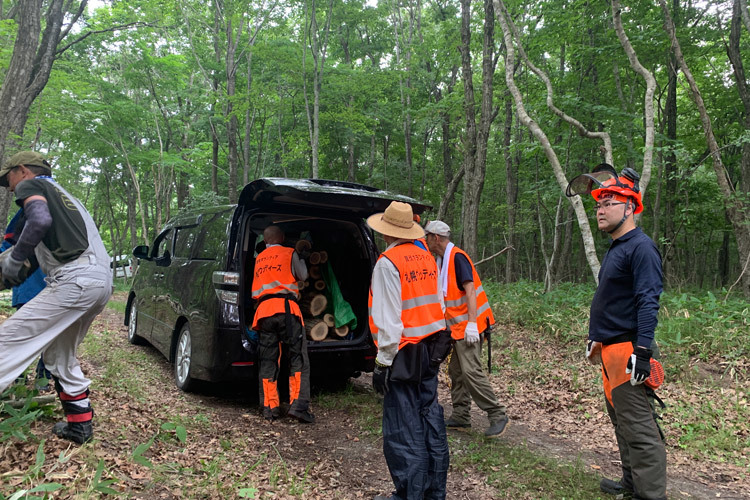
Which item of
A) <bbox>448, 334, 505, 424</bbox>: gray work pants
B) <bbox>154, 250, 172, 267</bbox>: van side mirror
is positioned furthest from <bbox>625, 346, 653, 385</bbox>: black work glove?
<bbox>154, 250, 172, 267</bbox>: van side mirror

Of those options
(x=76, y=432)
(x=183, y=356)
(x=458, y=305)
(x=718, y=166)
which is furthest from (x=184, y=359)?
(x=718, y=166)

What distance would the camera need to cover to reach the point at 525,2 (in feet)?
32.9

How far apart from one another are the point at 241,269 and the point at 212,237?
0.71 m

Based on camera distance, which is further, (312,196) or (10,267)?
(312,196)

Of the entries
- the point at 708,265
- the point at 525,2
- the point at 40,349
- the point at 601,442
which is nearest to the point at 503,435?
the point at 601,442

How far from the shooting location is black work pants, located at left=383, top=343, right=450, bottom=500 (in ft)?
9.34

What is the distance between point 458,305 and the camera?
4.50 metres

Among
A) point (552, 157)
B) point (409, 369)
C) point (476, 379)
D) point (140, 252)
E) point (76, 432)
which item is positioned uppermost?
point (552, 157)

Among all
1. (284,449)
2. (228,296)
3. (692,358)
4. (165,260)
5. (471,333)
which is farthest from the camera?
(165,260)

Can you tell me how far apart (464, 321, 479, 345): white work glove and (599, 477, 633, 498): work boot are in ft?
4.78

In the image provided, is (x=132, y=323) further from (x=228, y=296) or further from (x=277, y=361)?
(x=277, y=361)

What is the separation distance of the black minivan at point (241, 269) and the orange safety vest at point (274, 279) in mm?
167

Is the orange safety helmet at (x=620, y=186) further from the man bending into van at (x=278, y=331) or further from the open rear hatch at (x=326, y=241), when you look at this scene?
the man bending into van at (x=278, y=331)

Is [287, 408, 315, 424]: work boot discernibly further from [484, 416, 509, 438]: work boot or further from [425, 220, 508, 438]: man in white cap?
[484, 416, 509, 438]: work boot
